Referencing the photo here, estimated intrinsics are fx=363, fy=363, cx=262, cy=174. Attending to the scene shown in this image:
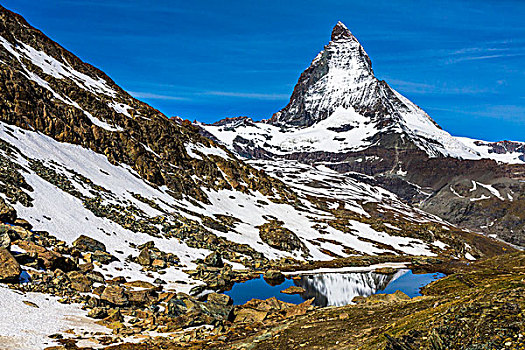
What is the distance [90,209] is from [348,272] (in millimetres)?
43974

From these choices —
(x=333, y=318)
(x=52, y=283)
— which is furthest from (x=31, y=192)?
(x=333, y=318)

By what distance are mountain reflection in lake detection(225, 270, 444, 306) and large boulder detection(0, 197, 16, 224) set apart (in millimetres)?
25704

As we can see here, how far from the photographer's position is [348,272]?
6316 centimetres

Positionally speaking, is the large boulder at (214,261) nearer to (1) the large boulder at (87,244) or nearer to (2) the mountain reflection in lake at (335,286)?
(2) the mountain reflection in lake at (335,286)

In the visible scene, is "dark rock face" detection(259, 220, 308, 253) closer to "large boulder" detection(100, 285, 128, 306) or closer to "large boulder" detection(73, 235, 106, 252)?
"large boulder" detection(73, 235, 106, 252)

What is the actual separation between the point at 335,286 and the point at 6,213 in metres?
42.5

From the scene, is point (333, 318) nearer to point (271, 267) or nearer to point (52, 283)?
point (52, 283)

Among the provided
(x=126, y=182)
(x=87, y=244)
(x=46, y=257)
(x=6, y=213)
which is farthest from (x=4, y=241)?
(x=126, y=182)

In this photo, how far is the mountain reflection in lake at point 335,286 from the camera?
144 ft

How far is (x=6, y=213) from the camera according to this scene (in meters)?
39.5

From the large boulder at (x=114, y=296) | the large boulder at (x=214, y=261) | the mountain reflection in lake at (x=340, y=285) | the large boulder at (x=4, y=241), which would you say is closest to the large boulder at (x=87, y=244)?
the large boulder at (x=4, y=241)

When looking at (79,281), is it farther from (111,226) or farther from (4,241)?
(111,226)

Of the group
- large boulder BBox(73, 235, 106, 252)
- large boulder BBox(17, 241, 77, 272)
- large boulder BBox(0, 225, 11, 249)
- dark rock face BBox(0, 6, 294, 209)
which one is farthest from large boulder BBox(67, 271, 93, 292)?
dark rock face BBox(0, 6, 294, 209)

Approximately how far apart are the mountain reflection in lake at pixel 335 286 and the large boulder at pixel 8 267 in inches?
813
